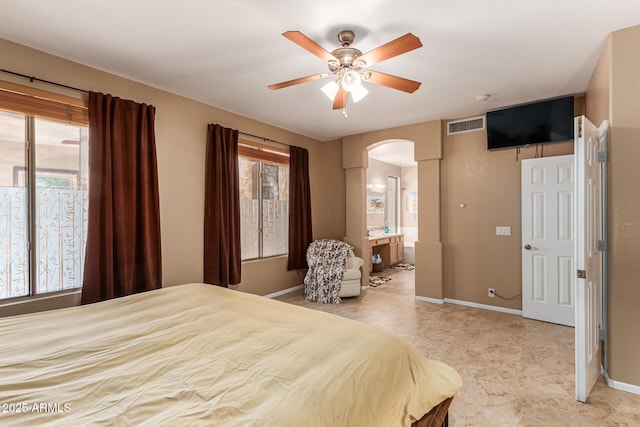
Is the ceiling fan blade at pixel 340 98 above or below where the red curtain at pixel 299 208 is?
above

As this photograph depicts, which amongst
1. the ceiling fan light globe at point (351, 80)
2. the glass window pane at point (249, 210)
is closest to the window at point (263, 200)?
the glass window pane at point (249, 210)

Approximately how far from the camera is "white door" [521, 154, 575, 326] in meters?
3.55

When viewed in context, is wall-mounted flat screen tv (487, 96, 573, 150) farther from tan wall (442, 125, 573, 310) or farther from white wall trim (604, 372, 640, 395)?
white wall trim (604, 372, 640, 395)

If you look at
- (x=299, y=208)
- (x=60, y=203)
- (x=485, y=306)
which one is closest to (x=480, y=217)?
(x=485, y=306)

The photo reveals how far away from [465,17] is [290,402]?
254 cm

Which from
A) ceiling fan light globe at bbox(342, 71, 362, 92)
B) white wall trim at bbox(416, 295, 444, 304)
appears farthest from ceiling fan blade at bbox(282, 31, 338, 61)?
white wall trim at bbox(416, 295, 444, 304)

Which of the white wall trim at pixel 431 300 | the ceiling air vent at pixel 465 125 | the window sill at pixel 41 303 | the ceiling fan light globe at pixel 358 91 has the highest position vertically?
the ceiling air vent at pixel 465 125

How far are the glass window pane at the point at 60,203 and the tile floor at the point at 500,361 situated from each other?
2784 millimetres

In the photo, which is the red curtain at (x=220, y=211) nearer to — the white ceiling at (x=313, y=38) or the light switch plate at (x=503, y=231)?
the white ceiling at (x=313, y=38)

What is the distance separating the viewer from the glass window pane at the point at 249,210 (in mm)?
4301

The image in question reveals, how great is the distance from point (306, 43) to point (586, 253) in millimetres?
2382

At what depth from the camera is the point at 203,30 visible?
2.25m

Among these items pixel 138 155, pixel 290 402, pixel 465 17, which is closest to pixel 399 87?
pixel 465 17

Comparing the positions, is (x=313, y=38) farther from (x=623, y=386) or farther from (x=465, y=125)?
(x=623, y=386)
